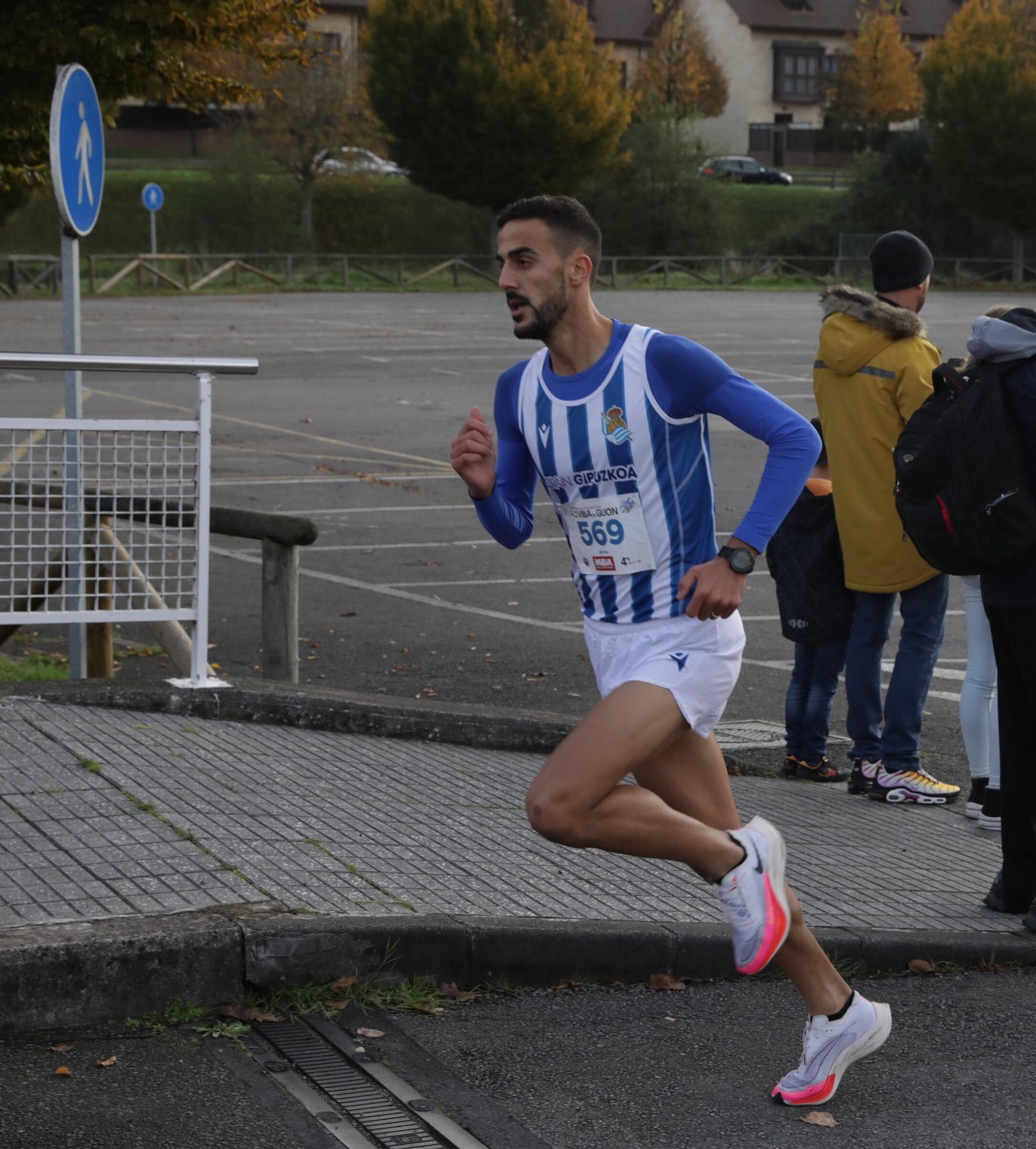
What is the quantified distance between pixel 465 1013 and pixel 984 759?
9.56 feet

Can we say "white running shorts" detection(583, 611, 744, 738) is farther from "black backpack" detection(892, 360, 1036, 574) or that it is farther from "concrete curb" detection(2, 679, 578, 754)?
"concrete curb" detection(2, 679, 578, 754)

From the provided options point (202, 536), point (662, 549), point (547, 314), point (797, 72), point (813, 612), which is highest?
point (797, 72)

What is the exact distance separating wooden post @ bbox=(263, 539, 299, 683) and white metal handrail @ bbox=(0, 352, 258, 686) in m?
0.48

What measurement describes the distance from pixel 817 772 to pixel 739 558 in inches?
143

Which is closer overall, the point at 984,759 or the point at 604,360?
the point at 604,360

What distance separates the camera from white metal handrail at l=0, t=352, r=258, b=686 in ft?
23.0

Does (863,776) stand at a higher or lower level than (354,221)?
lower

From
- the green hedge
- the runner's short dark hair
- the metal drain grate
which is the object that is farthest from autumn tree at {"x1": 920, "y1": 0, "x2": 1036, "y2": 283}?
the metal drain grate

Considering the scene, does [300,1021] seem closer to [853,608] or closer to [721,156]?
[853,608]

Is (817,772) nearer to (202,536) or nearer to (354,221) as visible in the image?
(202,536)

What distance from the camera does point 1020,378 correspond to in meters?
5.15

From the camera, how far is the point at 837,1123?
4012 millimetres

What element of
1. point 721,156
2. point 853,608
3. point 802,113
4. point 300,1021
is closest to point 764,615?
point 853,608

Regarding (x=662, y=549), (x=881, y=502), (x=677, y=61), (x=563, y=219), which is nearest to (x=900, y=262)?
(x=881, y=502)
